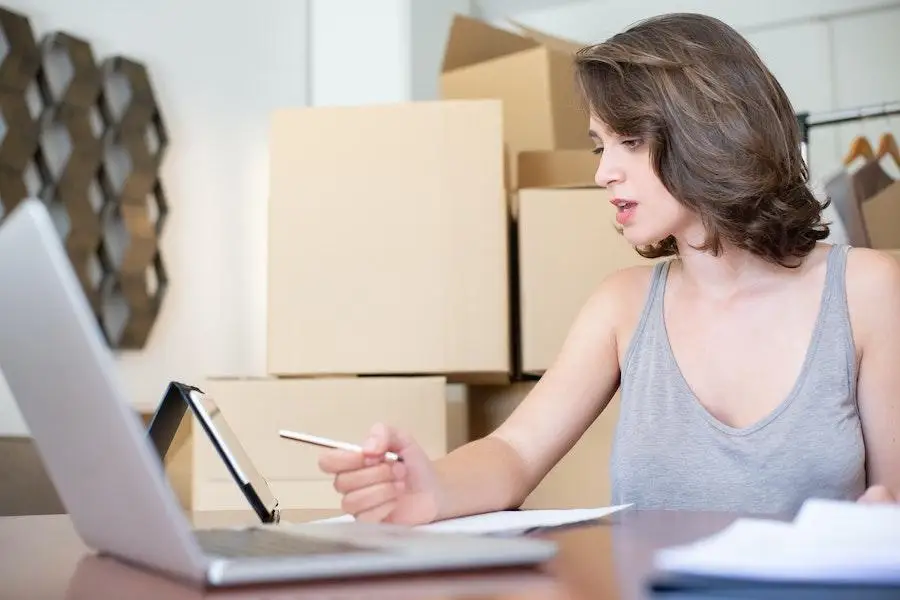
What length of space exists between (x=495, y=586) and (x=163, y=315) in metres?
2.36

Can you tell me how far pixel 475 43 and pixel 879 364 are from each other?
1230 millimetres

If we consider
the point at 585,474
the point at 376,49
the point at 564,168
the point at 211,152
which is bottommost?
the point at 585,474

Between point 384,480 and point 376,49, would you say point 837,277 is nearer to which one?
point 384,480

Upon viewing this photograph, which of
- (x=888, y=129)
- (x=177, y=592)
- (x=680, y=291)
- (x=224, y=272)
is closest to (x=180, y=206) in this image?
(x=224, y=272)

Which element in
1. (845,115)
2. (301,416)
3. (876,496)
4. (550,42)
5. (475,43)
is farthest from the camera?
(550,42)

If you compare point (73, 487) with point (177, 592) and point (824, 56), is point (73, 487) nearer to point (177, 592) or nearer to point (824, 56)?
point (177, 592)

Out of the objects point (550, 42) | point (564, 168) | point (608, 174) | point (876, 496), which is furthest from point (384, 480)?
point (550, 42)

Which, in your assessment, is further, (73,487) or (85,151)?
(85,151)

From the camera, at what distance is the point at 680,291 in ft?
3.74

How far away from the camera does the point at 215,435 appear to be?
2.44 ft

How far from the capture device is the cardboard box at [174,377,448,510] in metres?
1.52

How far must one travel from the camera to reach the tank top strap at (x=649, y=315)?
1.12 metres

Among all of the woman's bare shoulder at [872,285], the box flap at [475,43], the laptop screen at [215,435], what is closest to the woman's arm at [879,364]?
the woman's bare shoulder at [872,285]

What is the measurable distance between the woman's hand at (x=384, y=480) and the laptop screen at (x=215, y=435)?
0.06 metres
